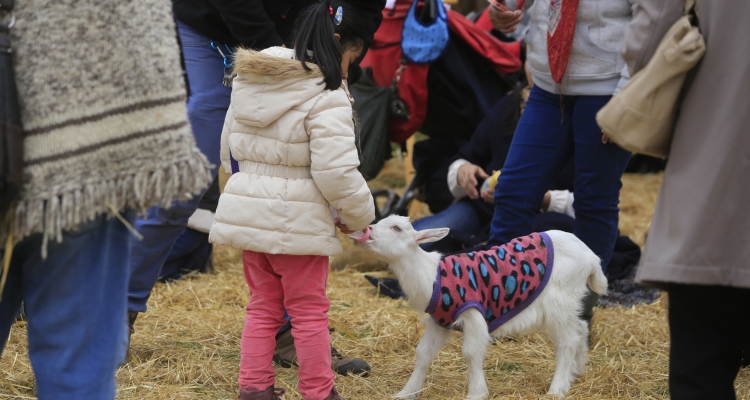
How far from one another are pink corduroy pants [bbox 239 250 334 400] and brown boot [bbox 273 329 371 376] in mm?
481

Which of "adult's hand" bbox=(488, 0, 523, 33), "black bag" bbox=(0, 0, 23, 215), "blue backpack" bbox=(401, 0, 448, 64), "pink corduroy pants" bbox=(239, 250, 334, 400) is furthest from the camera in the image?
"blue backpack" bbox=(401, 0, 448, 64)

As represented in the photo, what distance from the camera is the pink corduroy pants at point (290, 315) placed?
2771 millimetres

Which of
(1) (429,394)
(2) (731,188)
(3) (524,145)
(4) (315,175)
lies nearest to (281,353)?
(1) (429,394)

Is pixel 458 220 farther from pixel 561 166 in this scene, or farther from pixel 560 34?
pixel 560 34

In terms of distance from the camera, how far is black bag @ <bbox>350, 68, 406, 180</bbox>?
5582 mm

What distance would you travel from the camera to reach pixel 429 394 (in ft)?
10.3

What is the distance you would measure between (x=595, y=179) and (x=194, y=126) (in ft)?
5.11

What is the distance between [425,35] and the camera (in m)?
5.48

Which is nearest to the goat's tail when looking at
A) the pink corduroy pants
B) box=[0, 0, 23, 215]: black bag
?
the pink corduroy pants

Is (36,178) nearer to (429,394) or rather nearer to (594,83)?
(429,394)

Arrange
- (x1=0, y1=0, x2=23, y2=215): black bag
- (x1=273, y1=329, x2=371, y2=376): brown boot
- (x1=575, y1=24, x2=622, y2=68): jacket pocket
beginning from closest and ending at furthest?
(x1=0, y1=0, x2=23, y2=215): black bag, (x1=575, y1=24, x2=622, y2=68): jacket pocket, (x1=273, y1=329, x2=371, y2=376): brown boot

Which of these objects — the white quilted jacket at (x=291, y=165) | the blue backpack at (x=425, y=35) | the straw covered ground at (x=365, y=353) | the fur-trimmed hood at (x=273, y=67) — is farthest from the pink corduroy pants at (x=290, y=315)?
the blue backpack at (x=425, y=35)

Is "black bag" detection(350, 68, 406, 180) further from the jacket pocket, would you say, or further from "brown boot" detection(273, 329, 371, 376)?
the jacket pocket

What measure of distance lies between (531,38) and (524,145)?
45 centimetres
